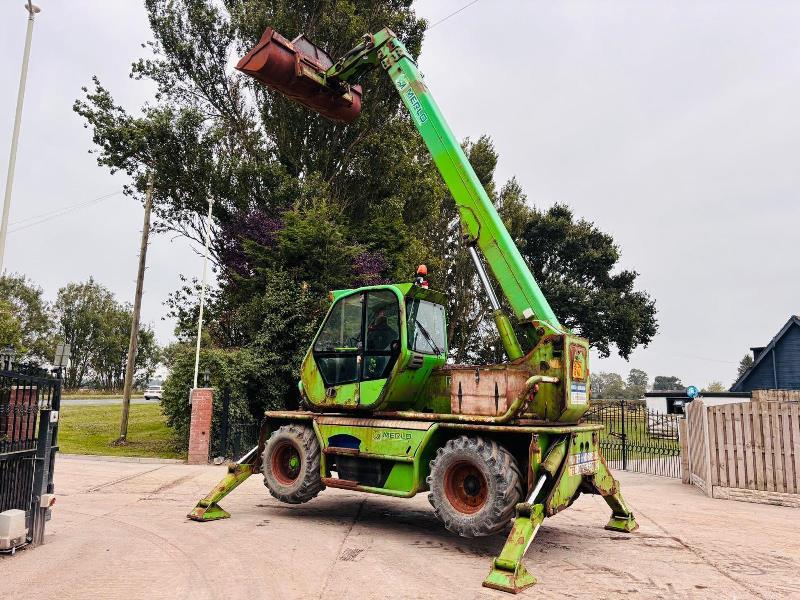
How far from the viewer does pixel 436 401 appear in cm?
763

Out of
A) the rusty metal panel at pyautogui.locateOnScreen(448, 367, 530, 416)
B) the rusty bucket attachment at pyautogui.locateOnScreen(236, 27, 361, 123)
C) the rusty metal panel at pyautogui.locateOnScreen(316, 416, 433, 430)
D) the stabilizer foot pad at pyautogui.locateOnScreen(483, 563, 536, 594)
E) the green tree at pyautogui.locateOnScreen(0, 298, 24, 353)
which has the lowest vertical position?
the stabilizer foot pad at pyautogui.locateOnScreen(483, 563, 536, 594)

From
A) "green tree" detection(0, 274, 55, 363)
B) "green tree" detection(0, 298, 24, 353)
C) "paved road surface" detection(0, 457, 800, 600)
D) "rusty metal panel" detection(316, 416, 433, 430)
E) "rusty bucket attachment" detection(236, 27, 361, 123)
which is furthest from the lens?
"green tree" detection(0, 274, 55, 363)

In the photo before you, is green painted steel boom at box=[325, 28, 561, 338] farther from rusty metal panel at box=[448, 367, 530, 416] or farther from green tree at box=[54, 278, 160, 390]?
green tree at box=[54, 278, 160, 390]

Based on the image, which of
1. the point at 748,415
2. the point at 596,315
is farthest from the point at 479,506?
the point at 596,315

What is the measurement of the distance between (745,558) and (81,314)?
69.6 meters

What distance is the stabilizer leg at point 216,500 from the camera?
296 inches

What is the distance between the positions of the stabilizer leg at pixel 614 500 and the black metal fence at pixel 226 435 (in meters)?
9.44

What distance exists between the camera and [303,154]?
20.6 metres

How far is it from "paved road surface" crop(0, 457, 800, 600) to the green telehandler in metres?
0.49

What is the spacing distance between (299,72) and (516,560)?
728 cm

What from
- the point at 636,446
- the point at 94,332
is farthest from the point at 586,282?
the point at 94,332

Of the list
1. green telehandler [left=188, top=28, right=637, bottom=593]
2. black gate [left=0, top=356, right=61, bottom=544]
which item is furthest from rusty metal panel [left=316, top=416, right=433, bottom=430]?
black gate [left=0, top=356, right=61, bottom=544]

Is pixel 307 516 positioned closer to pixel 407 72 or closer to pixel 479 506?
pixel 479 506

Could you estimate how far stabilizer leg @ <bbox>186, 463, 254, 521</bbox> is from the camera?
7520 millimetres
